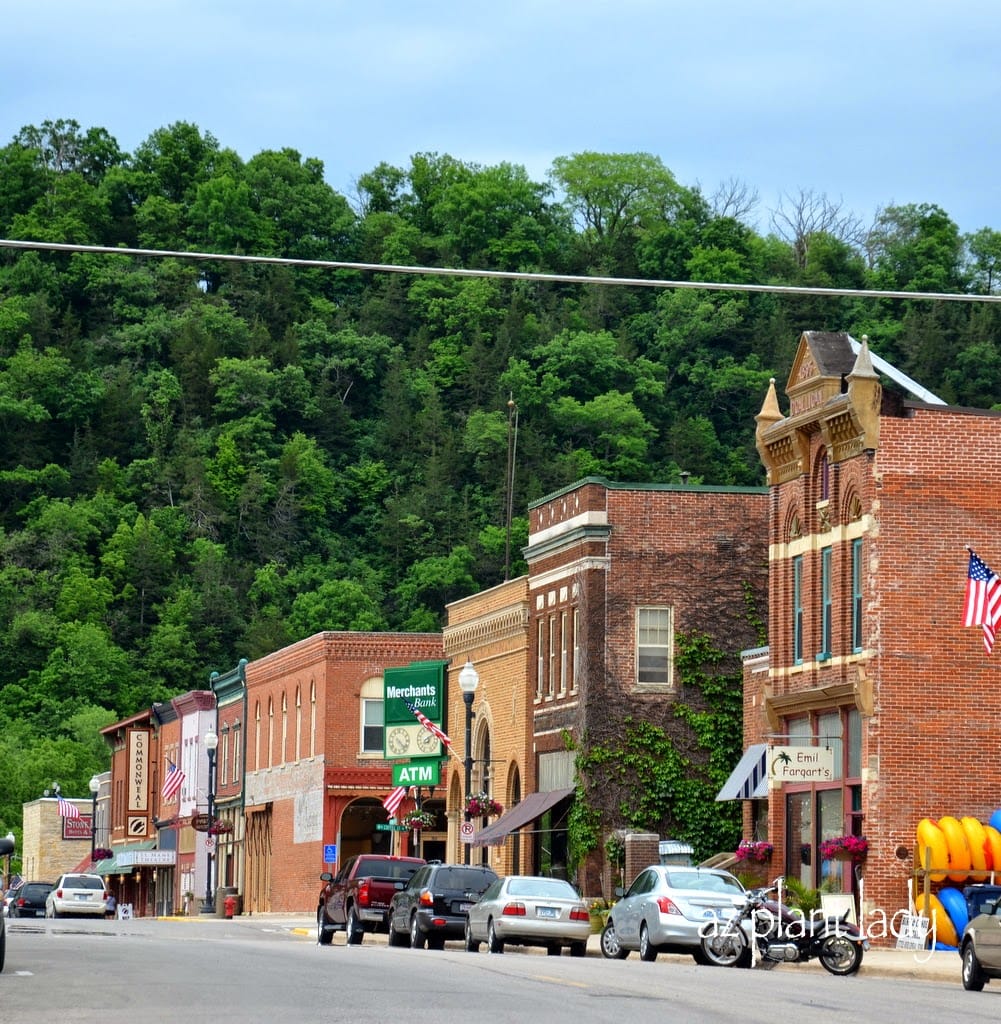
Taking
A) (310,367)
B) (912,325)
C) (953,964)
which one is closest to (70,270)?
(310,367)

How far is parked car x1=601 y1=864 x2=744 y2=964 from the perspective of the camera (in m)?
31.7

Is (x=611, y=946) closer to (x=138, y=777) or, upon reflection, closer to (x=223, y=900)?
(x=223, y=900)

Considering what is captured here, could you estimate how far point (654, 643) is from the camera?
5238cm

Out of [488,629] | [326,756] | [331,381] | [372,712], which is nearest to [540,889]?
[488,629]

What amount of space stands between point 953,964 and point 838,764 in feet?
31.0

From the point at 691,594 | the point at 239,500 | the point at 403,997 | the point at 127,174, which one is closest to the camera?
the point at 403,997

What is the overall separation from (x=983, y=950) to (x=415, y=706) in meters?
39.4

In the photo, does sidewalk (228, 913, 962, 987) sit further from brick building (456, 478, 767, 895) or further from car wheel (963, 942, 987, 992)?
brick building (456, 478, 767, 895)

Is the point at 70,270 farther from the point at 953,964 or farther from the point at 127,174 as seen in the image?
the point at 953,964

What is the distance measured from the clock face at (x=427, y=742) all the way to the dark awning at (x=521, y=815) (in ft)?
27.1

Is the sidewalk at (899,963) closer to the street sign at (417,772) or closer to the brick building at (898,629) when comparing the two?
the brick building at (898,629)

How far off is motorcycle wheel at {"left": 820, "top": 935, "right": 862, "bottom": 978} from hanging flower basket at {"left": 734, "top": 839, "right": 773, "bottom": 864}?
13.3m

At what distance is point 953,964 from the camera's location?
3256 cm

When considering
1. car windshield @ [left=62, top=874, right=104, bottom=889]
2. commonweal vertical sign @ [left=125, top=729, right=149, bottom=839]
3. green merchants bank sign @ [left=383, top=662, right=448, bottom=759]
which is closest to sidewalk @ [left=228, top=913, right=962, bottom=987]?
car windshield @ [left=62, top=874, right=104, bottom=889]
